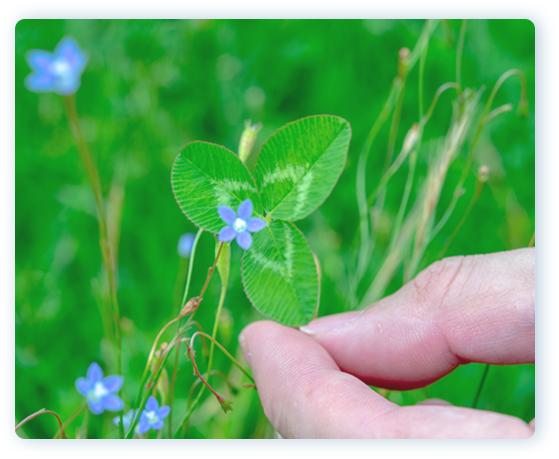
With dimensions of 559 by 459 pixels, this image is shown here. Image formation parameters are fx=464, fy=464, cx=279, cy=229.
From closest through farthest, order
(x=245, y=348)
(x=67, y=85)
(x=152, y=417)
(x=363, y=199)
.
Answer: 1. (x=67, y=85)
2. (x=152, y=417)
3. (x=245, y=348)
4. (x=363, y=199)

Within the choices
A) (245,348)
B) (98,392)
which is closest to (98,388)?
(98,392)

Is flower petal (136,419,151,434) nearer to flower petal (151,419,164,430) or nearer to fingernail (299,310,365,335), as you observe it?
flower petal (151,419,164,430)

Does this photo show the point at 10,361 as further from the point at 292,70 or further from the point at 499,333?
the point at 292,70

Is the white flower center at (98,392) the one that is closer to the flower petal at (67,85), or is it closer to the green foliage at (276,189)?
the green foliage at (276,189)

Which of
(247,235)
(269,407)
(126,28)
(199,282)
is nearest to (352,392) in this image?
(269,407)

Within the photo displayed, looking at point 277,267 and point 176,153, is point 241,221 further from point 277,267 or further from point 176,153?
point 176,153

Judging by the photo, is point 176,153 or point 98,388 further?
point 176,153
